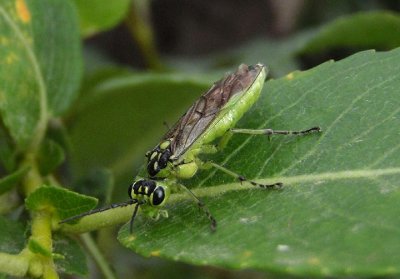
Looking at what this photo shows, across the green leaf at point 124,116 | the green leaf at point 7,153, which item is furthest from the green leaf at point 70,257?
the green leaf at point 124,116

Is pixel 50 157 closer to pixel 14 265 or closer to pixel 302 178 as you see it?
pixel 14 265

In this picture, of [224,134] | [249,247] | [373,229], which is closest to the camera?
[373,229]

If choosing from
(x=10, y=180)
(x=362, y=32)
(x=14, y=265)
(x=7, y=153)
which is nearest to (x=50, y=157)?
(x=7, y=153)

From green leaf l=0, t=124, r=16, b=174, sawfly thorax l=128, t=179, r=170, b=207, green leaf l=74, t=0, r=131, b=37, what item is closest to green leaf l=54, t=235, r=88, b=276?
sawfly thorax l=128, t=179, r=170, b=207

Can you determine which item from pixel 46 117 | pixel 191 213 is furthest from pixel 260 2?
pixel 191 213

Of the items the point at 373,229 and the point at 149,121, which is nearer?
the point at 373,229

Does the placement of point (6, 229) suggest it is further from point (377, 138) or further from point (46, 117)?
point (377, 138)

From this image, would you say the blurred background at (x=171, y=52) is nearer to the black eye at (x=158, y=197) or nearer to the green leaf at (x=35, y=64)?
the green leaf at (x=35, y=64)
